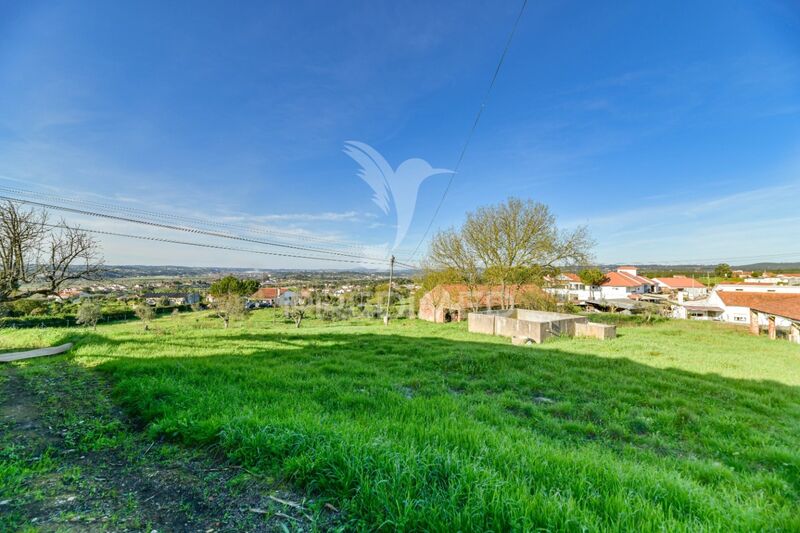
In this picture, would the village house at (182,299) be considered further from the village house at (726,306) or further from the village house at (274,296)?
the village house at (726,306)

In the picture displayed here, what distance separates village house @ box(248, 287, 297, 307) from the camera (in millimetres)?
35219

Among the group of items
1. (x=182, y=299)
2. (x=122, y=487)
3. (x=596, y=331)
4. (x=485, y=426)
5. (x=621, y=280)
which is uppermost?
(x=621, y=280)

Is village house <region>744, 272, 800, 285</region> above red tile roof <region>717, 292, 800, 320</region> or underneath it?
above

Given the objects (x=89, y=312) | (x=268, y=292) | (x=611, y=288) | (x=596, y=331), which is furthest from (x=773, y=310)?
(x=89, y=312)

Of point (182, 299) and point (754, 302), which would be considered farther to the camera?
point (182, 299)

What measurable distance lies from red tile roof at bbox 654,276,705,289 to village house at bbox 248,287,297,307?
242 feet

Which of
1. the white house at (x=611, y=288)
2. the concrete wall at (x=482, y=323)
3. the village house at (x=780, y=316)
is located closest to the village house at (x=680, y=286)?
the white house at (x=611, y=288)

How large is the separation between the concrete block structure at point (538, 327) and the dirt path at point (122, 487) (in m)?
11.8

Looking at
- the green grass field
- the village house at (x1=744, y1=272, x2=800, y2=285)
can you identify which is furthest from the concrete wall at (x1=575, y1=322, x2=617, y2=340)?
the village house at (x1=744, y1=272, x2=800, y2=285)

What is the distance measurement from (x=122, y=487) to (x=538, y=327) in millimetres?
12682

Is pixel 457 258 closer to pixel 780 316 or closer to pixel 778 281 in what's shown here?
pixel 780 316

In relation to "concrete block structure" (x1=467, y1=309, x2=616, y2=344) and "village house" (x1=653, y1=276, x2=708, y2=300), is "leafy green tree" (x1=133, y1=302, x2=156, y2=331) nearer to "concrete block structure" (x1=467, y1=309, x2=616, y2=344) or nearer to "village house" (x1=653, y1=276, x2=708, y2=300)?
"concrete block structure" (x1=467, y1=309, x2=616, y2=344)

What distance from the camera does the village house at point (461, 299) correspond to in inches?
944

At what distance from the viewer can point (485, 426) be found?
3.67 metres
